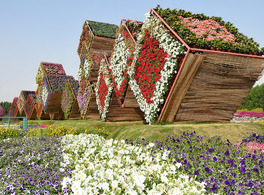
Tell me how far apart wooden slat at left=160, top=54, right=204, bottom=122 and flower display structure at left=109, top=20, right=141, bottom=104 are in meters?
3.74

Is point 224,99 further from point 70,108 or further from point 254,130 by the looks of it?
point 70,108

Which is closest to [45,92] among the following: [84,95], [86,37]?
[84,95]

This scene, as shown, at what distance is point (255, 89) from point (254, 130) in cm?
3228

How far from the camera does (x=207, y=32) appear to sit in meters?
9.64

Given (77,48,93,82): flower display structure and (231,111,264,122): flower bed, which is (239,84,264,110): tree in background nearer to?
(231,111,264,122): flower bed

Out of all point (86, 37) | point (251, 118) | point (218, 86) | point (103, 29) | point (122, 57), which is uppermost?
point (103, 29)

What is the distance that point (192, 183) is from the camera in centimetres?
393

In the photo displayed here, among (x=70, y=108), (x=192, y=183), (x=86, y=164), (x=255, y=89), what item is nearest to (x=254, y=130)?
(x=192, y=183)

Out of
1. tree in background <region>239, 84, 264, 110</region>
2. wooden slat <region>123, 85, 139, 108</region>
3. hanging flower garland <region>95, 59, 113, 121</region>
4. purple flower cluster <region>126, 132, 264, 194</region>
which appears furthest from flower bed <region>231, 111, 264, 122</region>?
purple flower cluster <region>126, 132, 264, 194</region>

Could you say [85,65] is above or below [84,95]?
above

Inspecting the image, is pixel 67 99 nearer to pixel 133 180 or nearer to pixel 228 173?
pixel 133 180

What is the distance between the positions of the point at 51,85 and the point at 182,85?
19227 millimetres

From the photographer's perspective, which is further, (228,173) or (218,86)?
(218,86)

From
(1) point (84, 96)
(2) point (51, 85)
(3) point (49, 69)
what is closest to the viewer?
(1) point (84, 96)
